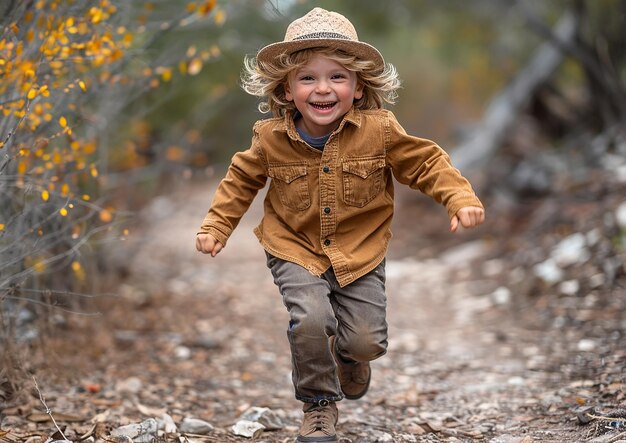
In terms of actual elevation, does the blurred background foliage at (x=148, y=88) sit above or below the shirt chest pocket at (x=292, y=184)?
above

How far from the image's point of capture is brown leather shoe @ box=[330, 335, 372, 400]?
11.9ft

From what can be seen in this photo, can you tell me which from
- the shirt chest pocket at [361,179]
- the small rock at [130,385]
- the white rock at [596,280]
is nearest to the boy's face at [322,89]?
the shirt chest pocket at [361,179]

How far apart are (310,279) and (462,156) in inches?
347

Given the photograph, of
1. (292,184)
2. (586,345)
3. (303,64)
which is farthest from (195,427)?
(586,345)

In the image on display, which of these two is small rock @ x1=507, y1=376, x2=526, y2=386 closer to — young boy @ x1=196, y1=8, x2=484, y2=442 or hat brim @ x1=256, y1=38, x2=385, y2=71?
young boy @ x1=196, y1=8, x2=484, y2=442

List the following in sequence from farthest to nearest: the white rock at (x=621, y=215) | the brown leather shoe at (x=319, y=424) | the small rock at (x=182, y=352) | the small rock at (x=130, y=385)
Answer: the white rock at (x=621, y=215), the small rock at (x=182, y=352), the small rock at (x=130, y=385), the brown leather shoe at (x=319, y=424)

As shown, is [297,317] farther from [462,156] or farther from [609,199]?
[462,156]

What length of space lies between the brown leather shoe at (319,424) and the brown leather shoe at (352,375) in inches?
10.8

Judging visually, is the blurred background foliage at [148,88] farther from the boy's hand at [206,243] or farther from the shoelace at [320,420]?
the shoelace at [320,420]

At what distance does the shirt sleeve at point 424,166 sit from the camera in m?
3.20

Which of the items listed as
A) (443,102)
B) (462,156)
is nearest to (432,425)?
(462,156)

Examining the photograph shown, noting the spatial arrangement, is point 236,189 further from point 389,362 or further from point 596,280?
point 596,280

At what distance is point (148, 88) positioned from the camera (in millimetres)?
4836

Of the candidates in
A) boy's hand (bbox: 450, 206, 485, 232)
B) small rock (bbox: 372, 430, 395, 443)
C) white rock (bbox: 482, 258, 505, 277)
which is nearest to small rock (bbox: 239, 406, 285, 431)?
small rock (bbox: 372, 430, 395, 443)
